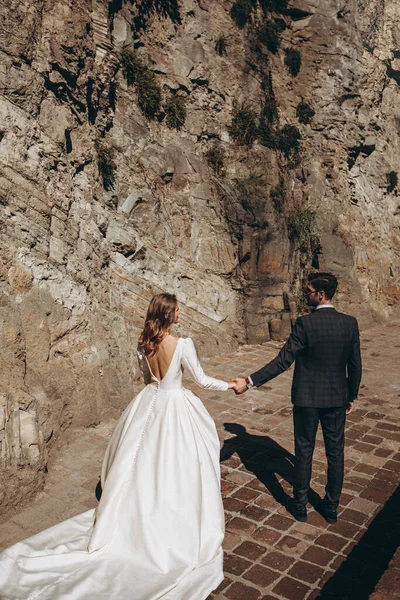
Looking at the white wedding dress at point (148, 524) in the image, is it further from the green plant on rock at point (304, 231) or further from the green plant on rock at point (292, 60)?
the green plant on rock at point (292, 60)

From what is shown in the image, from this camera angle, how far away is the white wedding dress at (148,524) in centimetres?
358

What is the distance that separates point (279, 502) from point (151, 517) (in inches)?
61.7

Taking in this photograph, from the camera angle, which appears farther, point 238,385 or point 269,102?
point 269,102

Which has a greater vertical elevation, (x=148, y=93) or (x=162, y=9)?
(x=162, y=9)

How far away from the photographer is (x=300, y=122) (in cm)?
1433

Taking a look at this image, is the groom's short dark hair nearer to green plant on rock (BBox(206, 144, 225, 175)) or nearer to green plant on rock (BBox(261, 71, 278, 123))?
green plant on rock (BBox(206, 144, 225, 175))

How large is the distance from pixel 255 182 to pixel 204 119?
182cm

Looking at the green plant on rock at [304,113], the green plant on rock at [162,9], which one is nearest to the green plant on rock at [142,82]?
the green plant on rock at [162,9]

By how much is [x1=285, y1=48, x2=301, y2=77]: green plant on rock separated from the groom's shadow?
36.2ft

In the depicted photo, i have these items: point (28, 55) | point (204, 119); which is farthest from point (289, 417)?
point (204, 119)

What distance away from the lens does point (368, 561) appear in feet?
13.2

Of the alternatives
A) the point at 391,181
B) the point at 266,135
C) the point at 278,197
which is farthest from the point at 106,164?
the point at 391,181

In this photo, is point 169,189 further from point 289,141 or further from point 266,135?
point 289,141

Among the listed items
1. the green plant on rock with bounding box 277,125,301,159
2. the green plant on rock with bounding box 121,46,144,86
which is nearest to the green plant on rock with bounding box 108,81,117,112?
the green plant on rock with bounding box 121,46,144,86
